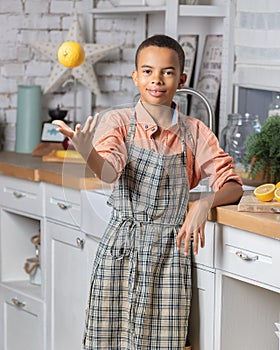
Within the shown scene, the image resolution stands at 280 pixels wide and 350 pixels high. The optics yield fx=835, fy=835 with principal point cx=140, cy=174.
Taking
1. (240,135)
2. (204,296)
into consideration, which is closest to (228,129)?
(240,135)

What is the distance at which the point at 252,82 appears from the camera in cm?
337

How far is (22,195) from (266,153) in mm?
1082

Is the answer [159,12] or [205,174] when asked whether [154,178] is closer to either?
[205,174]

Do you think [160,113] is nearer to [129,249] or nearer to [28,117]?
[129,249]

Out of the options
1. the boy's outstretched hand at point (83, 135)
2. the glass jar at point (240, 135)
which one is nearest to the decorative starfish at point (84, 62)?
the glass jar at point (240, 135)

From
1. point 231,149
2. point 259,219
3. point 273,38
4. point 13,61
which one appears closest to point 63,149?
point 13,61

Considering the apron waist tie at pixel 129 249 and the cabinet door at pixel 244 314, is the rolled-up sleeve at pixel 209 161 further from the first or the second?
the cabinet door at pixel 244 314

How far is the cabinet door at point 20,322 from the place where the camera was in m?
3.43

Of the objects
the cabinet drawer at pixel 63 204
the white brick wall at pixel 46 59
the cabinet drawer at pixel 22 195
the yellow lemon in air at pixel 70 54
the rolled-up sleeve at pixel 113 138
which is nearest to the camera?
the rolled-up sleeve at pixel 113 138

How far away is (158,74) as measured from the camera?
92.3 inches

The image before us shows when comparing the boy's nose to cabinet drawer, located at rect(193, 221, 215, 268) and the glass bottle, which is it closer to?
cabinet drawer, located at rect(193, 221, 215, 268)

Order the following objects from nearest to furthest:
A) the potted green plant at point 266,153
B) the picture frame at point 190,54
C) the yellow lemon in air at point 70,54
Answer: the potted green plant at point 266,153, the yellow lemon in air at point 70,54, the picture frame at point 190,54

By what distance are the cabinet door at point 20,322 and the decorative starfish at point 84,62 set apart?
97 centimetres

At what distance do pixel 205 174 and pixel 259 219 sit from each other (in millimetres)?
248
